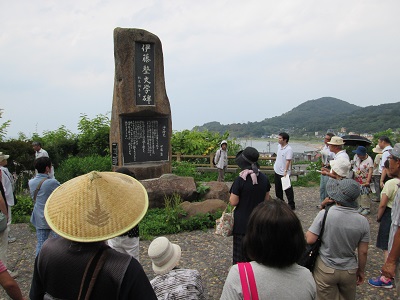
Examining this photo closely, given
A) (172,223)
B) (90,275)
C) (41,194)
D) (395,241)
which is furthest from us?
(172,223)

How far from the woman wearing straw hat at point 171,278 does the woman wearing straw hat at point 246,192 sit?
61.1 inches

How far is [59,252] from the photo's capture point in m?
1.68

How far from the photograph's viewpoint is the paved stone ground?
13.7 ft

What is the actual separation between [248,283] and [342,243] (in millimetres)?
1530

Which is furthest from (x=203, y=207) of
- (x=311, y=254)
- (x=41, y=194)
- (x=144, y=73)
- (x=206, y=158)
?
(x=206, y=158)

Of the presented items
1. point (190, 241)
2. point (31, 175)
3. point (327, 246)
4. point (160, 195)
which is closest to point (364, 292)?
point (327, 246)

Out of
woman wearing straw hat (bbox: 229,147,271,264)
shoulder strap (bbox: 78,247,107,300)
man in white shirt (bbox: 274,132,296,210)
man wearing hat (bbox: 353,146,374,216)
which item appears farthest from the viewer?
man in white shirt (bbox: 274,132,296,210)

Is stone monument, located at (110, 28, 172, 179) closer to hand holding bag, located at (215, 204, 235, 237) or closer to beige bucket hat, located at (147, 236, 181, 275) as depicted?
hand holding bag, located at (215, 204, 235, 237)

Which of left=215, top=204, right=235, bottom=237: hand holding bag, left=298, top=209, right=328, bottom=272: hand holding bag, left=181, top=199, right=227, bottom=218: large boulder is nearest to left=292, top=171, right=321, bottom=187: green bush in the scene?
left=181, top=199, right=227, bottom=218: large boulder

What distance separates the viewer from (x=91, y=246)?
1.66 m

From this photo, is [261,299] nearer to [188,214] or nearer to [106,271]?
[106,271]

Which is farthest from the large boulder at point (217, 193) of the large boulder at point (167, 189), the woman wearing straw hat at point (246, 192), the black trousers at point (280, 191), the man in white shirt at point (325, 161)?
the woman wearing straw hat at point (246, 192)

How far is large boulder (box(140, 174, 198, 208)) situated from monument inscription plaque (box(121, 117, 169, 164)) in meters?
1.20

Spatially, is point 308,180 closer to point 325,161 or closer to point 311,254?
point 325,161
